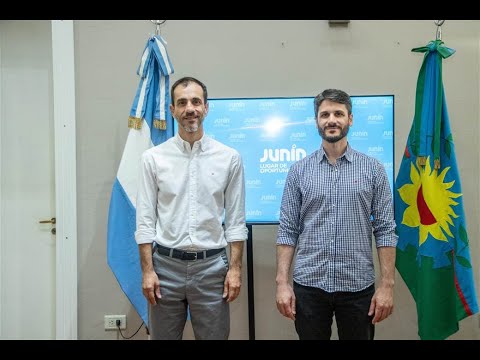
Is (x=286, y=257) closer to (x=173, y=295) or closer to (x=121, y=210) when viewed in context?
(x=173, y=295)

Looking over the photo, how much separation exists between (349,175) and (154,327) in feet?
3.40

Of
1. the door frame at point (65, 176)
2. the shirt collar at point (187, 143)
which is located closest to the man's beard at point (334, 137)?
the shirt collar at point (187, 143)

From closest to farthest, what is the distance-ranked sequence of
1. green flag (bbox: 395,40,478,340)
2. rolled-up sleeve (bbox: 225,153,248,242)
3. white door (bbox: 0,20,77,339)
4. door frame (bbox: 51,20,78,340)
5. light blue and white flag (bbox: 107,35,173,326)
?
rolled-up sleeve (bbox: 225,153,248,242) → green flag (bbox: 395,40,478,340) → light blue and white flag (bbox: 107,35,173,326) → door frame (bbox: 51,20,78,340) → white door (bbox: 0,20,77,339)

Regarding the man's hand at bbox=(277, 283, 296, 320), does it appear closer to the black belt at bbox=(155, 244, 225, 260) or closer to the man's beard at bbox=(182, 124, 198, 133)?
the black belt at bbox=(155, 244, 225, 260)

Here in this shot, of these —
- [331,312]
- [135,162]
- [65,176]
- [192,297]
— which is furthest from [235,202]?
[65,176]

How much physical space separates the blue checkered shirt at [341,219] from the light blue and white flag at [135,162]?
89cm

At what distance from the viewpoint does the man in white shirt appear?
1.83 meters

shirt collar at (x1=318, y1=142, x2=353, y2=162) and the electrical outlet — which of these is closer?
shirt collar at (x1=318, y1=142, x2=353, y2=162)

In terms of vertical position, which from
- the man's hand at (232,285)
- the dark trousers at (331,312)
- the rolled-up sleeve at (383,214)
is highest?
the rolled-up sleeve at (383,214)

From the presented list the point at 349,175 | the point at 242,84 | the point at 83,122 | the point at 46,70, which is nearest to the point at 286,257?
the point at 349,175

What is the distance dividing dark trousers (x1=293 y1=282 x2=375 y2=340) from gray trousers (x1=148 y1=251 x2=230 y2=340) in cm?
33

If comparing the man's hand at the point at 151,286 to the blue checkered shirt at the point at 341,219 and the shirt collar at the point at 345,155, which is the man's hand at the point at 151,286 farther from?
the shirt collar at the point at 345,155

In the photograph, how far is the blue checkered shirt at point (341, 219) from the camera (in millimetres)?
1826

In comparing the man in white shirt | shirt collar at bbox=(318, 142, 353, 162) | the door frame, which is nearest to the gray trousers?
the man in white shirt
